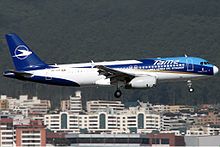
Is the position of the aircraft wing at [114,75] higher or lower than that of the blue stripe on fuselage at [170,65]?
lower

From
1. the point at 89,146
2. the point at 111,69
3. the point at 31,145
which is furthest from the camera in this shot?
the point at 89,146

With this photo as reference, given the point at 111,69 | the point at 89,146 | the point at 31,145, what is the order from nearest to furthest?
the point at 111,69 < the point at 31,145 < the point at 89,146

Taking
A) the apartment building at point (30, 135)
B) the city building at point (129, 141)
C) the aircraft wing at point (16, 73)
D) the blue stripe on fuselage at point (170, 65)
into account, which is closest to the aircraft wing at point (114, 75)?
the blue stripe on fuselage at point (170, 65)

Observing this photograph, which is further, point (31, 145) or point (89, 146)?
point (89, 146)

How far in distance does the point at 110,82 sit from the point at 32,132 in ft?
326

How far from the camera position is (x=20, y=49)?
95125 mm

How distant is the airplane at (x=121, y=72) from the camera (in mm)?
91250

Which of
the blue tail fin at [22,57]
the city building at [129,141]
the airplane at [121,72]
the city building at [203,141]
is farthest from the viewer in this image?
the city building at [129,141]

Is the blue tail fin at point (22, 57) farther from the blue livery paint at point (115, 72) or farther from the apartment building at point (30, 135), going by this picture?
the apartment building at point (30, 135)

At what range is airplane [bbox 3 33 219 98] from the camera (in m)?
91.2

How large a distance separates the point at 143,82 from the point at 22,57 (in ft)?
33.4

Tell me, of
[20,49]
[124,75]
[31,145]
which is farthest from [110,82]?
[31,145]

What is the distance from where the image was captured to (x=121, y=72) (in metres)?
91.1

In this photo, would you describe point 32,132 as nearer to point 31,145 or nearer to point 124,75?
point 31,145
